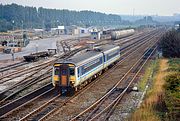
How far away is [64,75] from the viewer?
26156 mm

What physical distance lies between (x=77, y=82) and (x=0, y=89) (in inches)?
294

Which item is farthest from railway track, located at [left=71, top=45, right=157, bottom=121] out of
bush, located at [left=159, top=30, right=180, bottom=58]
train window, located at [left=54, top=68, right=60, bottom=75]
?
bush, located at [left=159, top=30, right=180, bottom=58]

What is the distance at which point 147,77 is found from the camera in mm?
34531

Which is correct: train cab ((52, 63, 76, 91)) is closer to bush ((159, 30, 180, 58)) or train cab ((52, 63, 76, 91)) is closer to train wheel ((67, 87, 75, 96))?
train wheel ((67, 87, 75, 96))

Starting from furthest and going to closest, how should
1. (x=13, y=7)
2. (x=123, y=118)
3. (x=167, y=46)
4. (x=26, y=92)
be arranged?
(x=13, y=7) < (x=167, y=46) < (x=26, y=92) < (x=123, y=118)

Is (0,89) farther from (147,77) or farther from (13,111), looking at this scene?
(147,77)

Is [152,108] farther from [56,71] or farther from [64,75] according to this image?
[56,71]

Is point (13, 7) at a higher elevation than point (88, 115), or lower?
higher

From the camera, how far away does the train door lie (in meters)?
26.1

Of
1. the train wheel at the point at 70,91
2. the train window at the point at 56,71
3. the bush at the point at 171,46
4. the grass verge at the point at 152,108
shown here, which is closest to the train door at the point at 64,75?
the train window at the point at 56,71

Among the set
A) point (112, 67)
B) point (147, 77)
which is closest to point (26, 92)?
point (147, 77)

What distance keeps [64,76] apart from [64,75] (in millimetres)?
75

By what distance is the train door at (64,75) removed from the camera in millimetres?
26109

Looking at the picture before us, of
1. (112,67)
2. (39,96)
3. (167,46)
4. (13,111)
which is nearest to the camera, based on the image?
(13,111)
